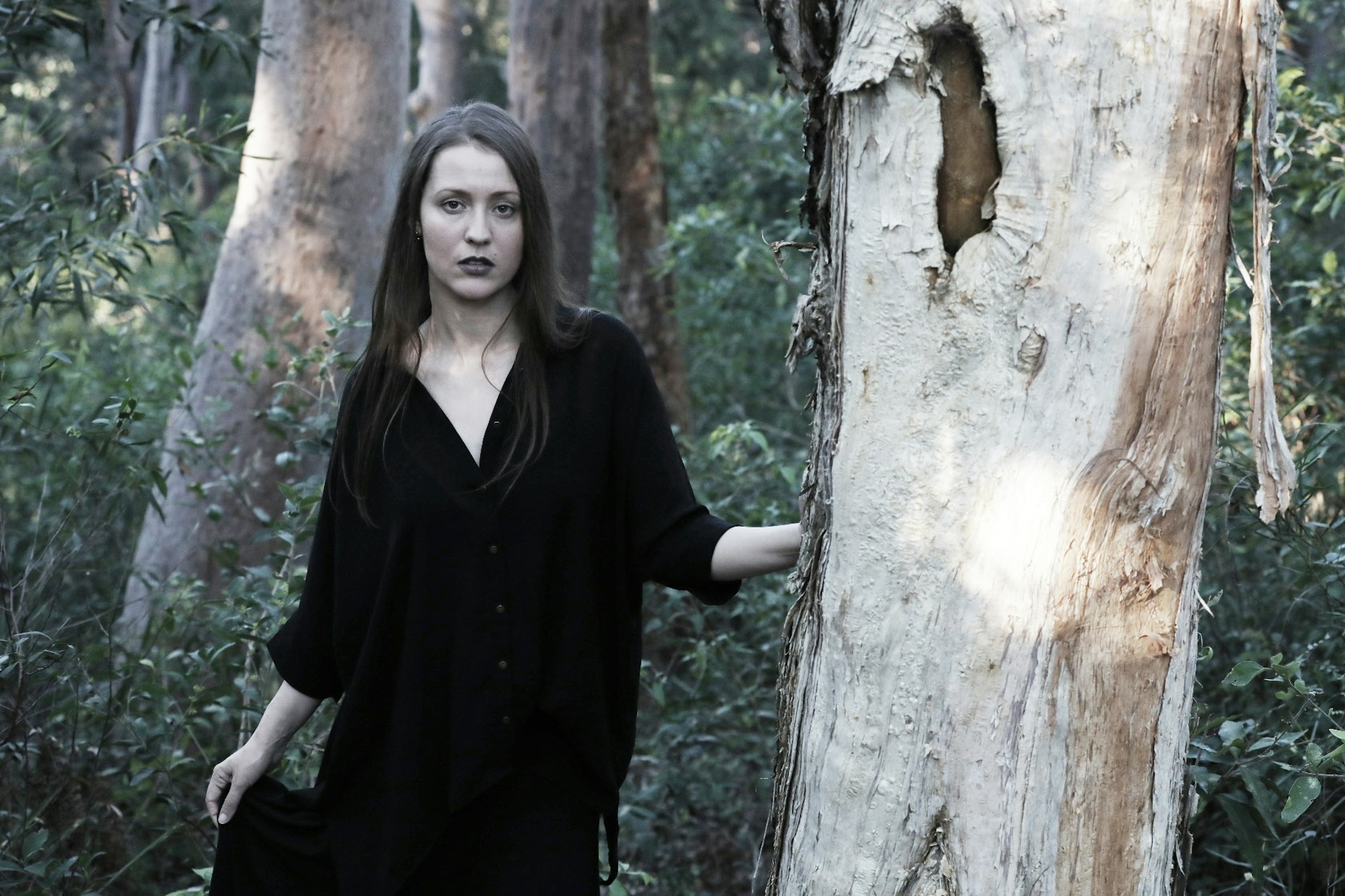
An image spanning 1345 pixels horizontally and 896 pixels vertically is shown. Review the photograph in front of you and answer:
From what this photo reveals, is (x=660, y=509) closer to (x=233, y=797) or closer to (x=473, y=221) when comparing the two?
(x=473, y=221)

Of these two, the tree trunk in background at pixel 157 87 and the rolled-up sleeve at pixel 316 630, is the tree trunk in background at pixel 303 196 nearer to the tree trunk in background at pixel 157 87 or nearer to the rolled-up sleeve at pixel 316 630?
the rolled-up sleeve at pixel 316 630

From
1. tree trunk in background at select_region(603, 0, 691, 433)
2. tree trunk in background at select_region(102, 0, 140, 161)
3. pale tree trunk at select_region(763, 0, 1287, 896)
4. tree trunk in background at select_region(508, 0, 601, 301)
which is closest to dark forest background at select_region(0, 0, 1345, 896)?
pale tree trunk at select_region(763, 0, 1287, 896)

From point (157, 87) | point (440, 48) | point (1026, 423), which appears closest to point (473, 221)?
point (1026, 423)

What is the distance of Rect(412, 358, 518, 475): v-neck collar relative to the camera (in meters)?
2.47

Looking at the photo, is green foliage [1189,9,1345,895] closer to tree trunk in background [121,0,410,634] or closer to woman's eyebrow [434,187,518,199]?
woman's eyebrow [434,187,518,199]

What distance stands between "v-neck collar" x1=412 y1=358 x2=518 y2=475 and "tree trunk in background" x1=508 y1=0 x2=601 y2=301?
24.3 feet

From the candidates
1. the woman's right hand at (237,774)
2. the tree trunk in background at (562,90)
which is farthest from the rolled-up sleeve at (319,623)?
the tree trunk in background at (562,90)

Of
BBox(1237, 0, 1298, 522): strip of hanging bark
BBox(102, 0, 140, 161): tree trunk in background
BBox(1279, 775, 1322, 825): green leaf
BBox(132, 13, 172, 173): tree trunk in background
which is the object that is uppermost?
BBox(102, 0, 140, 161): tree trunk in background

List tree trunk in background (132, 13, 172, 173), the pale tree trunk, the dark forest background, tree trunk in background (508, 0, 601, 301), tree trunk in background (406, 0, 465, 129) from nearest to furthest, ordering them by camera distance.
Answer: the pale tree trunk, the dark forest background, tree trunk in background (508, 0, 601, 301), tree trunk in background (132, 13, 172, 173), tree trunk in background (406, 0, 465, 129)

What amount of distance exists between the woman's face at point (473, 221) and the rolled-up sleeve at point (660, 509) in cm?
30

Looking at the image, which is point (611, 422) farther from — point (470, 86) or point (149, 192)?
point (470, 86)

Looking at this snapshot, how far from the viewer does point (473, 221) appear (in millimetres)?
2477

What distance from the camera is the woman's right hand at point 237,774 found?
262 centimetres

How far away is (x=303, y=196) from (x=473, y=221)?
445 centimetres
